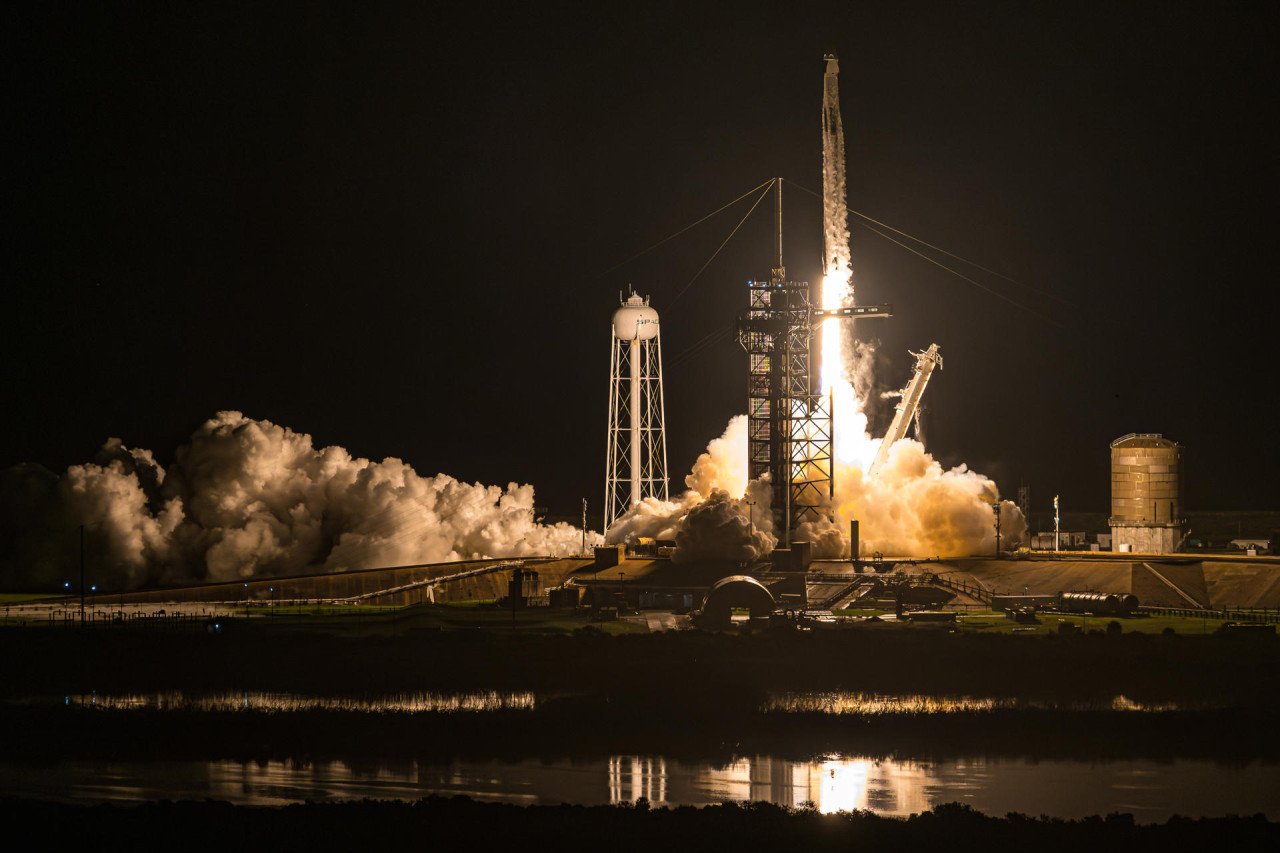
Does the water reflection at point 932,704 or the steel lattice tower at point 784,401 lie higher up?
the steel lattice tower at point 784,401

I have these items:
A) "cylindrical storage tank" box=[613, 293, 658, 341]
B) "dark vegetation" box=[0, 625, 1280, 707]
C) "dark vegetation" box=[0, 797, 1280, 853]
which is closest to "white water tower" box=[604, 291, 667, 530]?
"cylindrical storage tank" box=[613, 293, 658, 341]

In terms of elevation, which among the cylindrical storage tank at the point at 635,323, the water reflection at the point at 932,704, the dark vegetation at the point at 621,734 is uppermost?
the cylindrical storage tank at the point at 635,323

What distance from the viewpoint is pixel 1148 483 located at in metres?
87.1

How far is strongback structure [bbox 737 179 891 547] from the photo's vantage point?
248 feet

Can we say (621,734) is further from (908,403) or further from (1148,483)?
(1148,483)

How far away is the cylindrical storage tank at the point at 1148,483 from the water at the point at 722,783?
4252cm

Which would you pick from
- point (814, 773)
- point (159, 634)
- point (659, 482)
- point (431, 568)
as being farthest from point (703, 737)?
point (659, 482)

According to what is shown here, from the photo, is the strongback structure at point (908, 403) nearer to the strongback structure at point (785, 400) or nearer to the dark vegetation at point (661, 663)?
the strongback structure at point (785, 400)

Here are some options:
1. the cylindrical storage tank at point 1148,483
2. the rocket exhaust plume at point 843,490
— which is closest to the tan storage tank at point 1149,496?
the cylindrical storage tank at point 1148,483

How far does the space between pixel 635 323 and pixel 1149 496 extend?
1273 inches

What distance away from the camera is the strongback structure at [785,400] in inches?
2972

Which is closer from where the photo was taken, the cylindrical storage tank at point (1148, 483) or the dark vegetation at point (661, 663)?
the dark vegetation at point (661, 663)

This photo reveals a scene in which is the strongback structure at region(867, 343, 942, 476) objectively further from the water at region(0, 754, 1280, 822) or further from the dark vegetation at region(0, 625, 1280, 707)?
the water at region(0, 754, 1280, 822)

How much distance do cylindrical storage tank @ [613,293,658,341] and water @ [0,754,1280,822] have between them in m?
40.9
